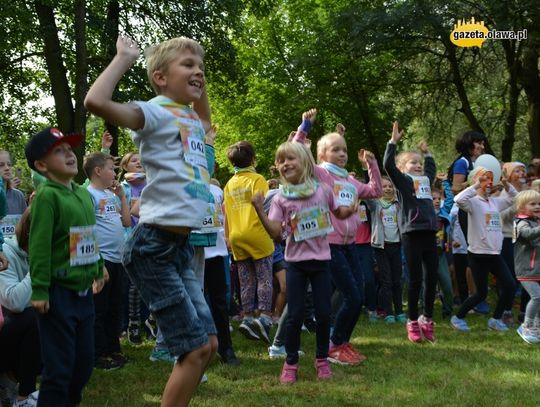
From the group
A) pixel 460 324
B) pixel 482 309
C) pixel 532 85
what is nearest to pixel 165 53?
pixel 460 324

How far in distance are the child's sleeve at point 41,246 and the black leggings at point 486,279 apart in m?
Answer: 5.46

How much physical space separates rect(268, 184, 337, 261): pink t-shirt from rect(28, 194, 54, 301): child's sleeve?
7.08 feet

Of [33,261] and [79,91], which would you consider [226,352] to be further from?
[79,91]

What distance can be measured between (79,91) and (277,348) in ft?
38.9

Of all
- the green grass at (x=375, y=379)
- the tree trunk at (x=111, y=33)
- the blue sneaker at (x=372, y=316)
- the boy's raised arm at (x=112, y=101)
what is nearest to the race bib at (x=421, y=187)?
the green grass at (x=375, y=379)

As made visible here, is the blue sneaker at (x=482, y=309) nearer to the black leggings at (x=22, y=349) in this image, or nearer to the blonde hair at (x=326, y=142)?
the blonde hair at (x=326, y=142)

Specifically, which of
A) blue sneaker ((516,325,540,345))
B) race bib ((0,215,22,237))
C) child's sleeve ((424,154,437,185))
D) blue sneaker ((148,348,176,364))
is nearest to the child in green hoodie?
blue sneaker ((148,348,176,364))

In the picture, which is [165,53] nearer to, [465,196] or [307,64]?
[465,196]

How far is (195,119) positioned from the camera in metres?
3.41

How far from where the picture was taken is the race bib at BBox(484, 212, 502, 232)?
7.77 meters

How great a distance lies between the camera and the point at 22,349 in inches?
172

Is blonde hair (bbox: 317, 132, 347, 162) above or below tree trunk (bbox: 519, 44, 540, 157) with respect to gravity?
below

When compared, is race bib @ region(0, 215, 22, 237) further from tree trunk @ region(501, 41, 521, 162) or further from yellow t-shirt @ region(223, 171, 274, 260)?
tree trunk @ region(501, 41, 521, 162)

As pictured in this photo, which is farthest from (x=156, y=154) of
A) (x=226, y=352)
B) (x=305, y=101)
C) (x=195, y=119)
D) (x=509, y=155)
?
(x=305, y=101)
